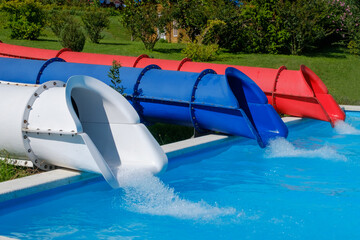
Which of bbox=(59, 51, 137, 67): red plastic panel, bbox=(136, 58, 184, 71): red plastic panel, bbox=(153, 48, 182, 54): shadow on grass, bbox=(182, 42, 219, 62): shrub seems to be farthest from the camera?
bbox=(153, 48, 182, 54): shadow on grass

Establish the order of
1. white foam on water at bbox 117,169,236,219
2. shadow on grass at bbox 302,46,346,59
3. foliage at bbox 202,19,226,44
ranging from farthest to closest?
shadow on grass at bbox 302,46,346,59 → foliage at bbox 202,19,226,44 → white foam on water at bbox 117,169,236,219

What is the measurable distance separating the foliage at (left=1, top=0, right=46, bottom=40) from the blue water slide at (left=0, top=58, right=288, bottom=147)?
47.9 feet

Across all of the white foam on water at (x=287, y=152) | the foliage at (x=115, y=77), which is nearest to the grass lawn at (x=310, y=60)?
the white foam on water at (x=287, y=152)

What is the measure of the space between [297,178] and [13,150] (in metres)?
3.70

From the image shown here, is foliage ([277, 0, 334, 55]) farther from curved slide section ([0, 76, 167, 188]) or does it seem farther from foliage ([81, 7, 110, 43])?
curved slide section ([0, 76, 167, 188])

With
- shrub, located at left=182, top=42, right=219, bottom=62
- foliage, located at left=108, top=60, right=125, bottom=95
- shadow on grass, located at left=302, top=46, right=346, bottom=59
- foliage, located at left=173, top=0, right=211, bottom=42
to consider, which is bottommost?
foliage, located at left=108, top=60, right=125, bottom=95

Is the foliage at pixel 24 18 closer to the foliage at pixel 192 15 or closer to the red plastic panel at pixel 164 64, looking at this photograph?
the foliage at pixel 192 15

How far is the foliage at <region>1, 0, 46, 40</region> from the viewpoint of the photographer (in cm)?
2193

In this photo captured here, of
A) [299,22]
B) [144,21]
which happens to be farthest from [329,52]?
[144,21]

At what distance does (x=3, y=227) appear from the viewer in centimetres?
459

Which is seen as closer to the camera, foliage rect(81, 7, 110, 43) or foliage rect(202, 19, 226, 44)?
foliage rect(202, 19, 226, 44)

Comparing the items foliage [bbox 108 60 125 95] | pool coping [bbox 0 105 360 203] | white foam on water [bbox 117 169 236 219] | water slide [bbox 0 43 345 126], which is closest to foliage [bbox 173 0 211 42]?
water slide [bbox 0 43 345 126]

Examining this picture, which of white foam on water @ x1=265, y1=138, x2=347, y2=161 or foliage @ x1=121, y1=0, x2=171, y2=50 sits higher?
foliage @ x1=121, y1=0, x2=171, y2=50

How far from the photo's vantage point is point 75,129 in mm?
5074
